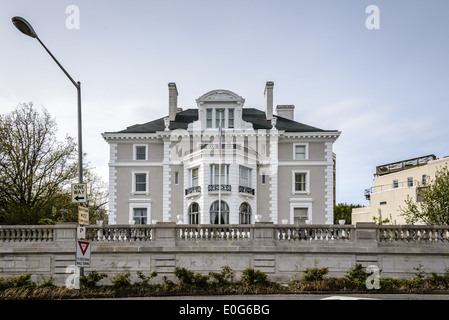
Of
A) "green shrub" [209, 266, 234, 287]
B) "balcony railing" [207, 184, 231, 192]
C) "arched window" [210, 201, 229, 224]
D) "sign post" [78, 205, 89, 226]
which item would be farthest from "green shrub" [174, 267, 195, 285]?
"balcony railing" [207, 184, 231, 192]

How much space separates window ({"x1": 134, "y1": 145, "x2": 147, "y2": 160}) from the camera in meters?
39.1

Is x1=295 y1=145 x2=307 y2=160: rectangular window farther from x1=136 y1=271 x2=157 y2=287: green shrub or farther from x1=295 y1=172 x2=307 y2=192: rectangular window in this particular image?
x1=136 y1=271 x2=157 y2=287: green shrub

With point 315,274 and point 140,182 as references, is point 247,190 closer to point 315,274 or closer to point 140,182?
point 140,182

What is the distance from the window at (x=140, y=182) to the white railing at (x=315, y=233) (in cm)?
2255

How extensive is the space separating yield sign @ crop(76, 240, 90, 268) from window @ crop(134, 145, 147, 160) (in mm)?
26731

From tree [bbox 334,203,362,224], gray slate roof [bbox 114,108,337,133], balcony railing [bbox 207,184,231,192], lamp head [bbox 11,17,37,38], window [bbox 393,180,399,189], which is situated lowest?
tree [bbox 334,203,362,224]

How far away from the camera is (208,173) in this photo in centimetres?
3644

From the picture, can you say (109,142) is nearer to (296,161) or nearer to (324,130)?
(296,161)

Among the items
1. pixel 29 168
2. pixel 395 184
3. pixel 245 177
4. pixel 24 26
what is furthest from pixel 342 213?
pixel 24 26

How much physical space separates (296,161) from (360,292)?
23020 millimetres

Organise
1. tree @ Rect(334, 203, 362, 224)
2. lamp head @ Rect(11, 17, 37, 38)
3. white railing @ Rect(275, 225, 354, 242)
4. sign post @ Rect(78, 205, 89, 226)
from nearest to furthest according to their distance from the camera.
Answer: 1. lamp head @ Rect(11, 17, 37, 38)
2. sign post @ Rect(78, 205, 89, 226)
3. white railing @ Rect(275, 225, 354, 242)
4. tree @ Rect(334, 203, 362, 224)

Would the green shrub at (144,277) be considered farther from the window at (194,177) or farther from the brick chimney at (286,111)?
the brick chimney at (286,111)

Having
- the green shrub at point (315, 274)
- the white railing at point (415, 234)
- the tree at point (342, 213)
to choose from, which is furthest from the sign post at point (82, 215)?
the tree at point (342, 213)
